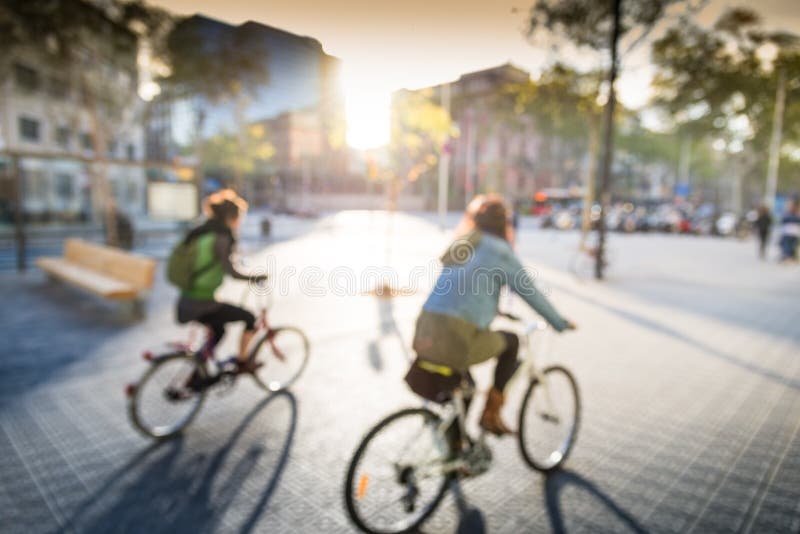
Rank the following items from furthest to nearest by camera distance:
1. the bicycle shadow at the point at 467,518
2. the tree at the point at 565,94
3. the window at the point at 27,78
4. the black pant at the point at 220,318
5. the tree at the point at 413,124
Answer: the window at the point at 27,78 → the tree at the point at 565,94 → the tree at the point at 413,124 → the black pant at the point at 220,318 → the bicycle shadow at the point at 467,518

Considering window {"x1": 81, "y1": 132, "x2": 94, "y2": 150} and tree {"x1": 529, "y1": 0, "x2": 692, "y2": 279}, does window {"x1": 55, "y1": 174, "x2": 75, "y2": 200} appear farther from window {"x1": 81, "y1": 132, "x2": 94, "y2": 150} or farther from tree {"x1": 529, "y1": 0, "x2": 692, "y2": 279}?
tree {"x1": 529, "y1": 0, "x2": 692, "y2": 279}

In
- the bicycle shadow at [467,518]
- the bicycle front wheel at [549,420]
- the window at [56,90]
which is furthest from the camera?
the window at [56,90]

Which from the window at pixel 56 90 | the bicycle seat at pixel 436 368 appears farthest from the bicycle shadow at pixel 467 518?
the window at pixel 56 90

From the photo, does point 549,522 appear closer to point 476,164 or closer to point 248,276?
point 248,276

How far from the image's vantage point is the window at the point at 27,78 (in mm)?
28828

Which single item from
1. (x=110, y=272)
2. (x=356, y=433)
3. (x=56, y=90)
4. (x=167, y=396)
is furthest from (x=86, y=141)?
(x=356, y=433)

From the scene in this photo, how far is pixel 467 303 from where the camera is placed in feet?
9.27

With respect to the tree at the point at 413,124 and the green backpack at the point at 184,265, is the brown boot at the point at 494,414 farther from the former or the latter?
the tree at the point at 413,124

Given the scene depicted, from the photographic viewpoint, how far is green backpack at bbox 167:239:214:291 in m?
3.84

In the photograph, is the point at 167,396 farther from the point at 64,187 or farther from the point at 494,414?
the point at 64,187

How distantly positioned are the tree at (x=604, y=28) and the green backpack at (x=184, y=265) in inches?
366

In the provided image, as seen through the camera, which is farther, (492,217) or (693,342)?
(693,342)

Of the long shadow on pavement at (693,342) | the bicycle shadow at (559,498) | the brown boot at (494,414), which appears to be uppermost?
the brown boot at (494,414)

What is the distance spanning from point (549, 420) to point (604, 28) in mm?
11993
